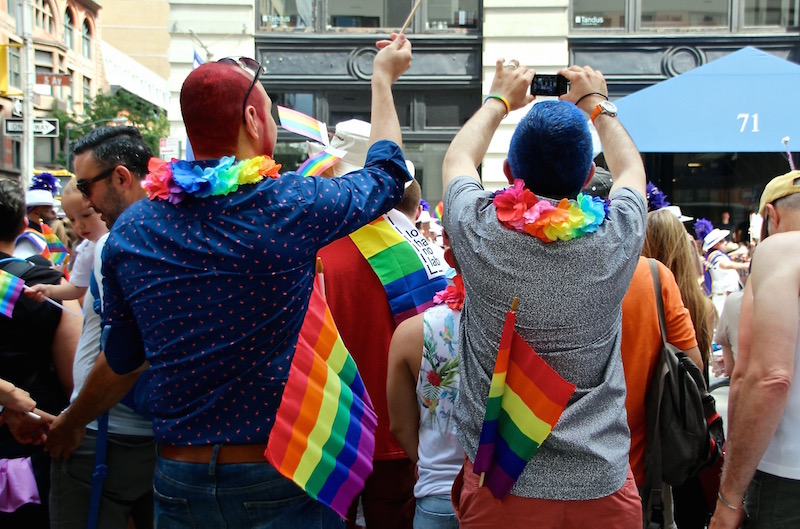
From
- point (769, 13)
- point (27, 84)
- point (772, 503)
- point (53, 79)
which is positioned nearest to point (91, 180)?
point (772, 503)

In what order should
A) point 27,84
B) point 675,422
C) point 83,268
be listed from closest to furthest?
point 675,422, point 83,268, point 27,84

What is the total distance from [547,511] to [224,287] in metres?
1.00

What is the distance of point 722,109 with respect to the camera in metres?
6.90

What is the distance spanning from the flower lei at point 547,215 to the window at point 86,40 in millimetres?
70867

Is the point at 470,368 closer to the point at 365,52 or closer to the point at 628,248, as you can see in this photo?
the point at 628,248

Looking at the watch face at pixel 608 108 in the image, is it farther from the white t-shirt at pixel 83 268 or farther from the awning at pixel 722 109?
the awning at pixel 722 109

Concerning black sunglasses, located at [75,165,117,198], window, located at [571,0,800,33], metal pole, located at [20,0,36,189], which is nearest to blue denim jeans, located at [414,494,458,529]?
black sunglasses, located at [75,165,117,198]

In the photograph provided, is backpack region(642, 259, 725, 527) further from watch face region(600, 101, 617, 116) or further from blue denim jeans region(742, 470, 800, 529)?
watch face region(600, 101, 617, 116)

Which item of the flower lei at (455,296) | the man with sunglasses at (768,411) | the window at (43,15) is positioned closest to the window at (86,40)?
the window at (43,15)

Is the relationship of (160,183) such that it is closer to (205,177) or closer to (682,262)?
(205,177)

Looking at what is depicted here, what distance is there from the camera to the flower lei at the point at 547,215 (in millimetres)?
1875

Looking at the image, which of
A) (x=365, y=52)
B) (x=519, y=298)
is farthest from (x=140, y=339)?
(x=365, y=52)

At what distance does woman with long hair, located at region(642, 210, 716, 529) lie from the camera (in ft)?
10.7

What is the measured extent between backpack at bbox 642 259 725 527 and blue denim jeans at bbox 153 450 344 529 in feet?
4.00
